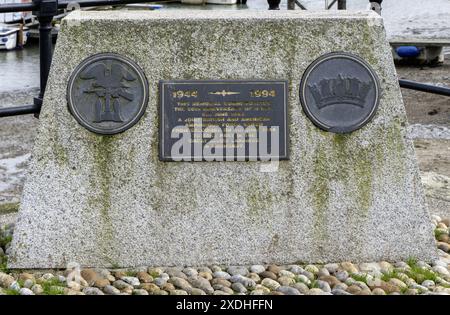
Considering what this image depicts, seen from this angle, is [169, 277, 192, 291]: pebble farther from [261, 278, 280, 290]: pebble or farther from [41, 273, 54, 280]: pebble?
[41, 273, 54, 280]: pebble

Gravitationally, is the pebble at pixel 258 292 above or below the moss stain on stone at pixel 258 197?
below

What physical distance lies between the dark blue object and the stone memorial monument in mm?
11685

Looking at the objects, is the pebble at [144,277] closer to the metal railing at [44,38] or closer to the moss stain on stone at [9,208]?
the metal railing at [44,38]

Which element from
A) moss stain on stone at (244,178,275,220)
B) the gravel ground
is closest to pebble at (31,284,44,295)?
the gravel ground

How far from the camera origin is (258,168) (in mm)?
5395

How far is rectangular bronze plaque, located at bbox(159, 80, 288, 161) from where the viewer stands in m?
5.32

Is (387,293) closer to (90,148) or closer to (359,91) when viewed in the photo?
(359,91)

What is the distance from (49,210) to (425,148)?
561cm

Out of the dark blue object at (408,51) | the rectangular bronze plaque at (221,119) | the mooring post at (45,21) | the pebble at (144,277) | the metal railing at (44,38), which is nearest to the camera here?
→ the pebble at (144,277)

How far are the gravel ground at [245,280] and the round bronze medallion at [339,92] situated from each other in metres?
0.80

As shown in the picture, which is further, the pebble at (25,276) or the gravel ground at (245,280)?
the pebble at (25,276)

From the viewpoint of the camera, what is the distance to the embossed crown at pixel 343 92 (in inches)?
211

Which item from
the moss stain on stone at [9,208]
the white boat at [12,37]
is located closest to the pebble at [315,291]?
the moss stain on stone at [9,208]

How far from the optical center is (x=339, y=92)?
5.39 meters
